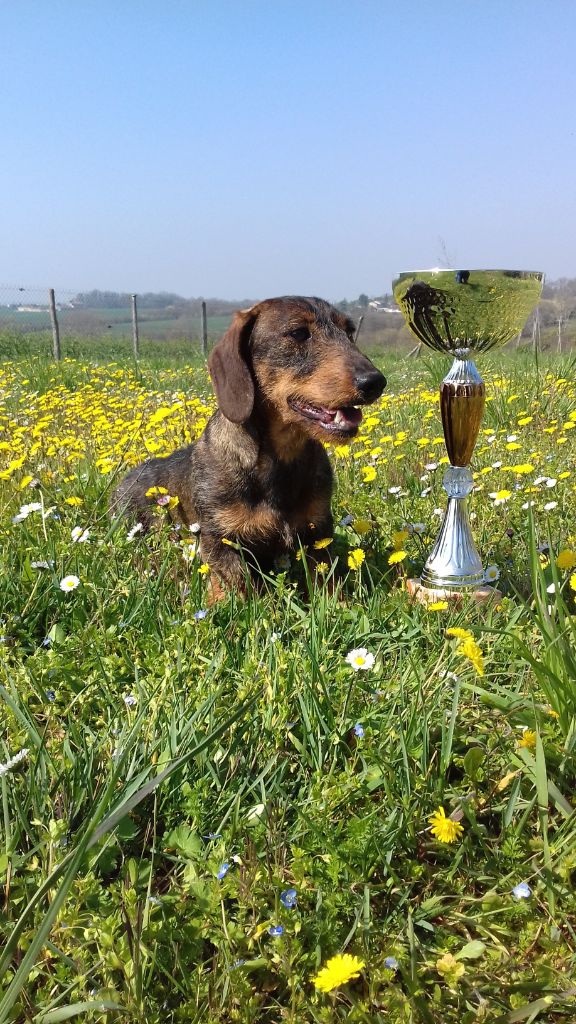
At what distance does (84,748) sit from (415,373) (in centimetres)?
927

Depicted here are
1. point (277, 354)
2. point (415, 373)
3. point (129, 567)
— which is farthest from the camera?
point (415, 373)

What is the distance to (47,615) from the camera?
2.78 metres

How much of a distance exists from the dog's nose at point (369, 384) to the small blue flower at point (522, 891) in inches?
80.6

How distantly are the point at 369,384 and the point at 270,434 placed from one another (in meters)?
0.58

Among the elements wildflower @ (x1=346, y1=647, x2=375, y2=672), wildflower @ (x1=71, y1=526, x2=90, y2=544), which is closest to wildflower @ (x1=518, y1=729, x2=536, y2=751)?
wildflower @ (x1=346, y1=647, x2=375, y2=672)

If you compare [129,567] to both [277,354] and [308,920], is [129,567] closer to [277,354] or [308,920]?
[277,354]

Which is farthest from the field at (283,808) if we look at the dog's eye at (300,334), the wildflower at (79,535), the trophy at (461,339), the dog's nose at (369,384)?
the dog's eye at (300,334)

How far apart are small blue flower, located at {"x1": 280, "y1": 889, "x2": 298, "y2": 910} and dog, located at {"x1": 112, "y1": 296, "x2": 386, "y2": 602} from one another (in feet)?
5.98

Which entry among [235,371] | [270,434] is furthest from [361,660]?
[235,371]

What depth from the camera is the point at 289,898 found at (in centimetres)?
144

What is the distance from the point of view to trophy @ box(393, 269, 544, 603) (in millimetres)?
2863

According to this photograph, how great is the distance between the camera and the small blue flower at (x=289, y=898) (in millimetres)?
1435

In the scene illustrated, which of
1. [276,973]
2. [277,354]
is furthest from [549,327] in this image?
[276,973]

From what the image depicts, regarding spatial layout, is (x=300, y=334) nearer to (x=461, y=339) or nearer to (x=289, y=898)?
(x=461, y=339)
